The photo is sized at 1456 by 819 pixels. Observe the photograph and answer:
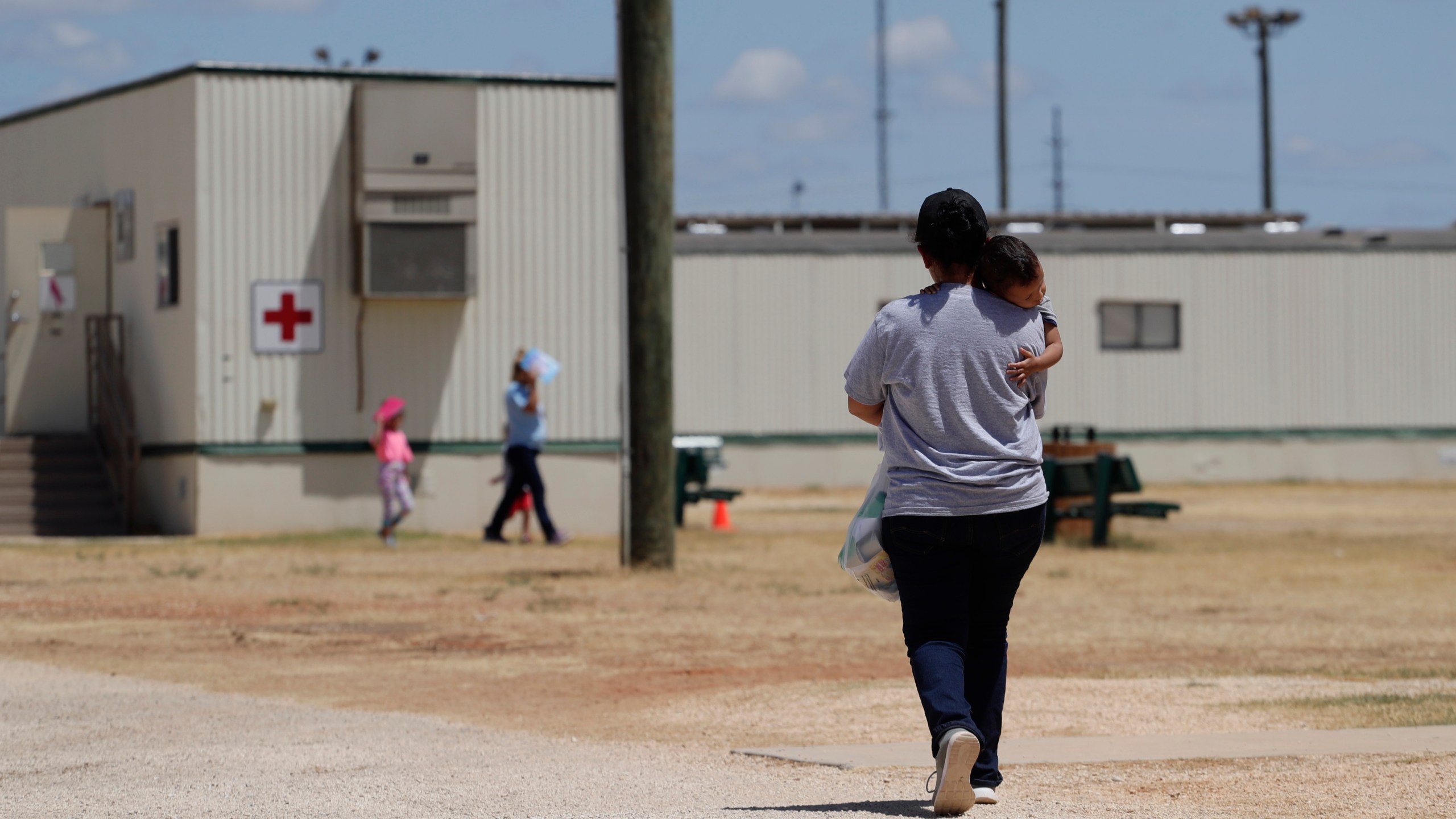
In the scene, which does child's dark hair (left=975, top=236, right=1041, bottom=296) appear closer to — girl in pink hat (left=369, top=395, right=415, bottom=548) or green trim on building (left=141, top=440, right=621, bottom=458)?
girl in pink hat (left=369, top=395, right=415, bottom=548)

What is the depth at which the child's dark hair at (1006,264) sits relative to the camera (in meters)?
5.20

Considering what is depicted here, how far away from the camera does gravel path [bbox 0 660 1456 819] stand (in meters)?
5.36

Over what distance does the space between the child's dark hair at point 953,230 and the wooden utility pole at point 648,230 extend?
887cm

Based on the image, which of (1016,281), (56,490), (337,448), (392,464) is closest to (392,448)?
(392,464)

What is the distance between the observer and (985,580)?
17.4 ft

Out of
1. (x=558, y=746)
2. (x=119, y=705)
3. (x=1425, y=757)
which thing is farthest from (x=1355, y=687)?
(x=119, y=705)

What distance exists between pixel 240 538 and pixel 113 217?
445 centimetres

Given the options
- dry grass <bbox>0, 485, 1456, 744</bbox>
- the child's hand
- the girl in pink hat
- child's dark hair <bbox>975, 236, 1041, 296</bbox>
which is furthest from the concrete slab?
the girl in pink hat

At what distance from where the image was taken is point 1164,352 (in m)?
30.2

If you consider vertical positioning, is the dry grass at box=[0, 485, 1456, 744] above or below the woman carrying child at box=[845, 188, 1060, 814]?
below

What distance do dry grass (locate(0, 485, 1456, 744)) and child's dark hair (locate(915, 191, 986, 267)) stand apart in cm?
237

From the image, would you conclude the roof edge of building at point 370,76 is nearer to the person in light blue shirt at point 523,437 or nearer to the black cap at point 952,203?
the person in light blue shirt at point 523,437

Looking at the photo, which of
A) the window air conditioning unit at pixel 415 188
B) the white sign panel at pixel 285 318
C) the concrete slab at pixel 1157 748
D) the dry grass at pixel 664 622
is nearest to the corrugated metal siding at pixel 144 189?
the white sign panel at pixel 285 318

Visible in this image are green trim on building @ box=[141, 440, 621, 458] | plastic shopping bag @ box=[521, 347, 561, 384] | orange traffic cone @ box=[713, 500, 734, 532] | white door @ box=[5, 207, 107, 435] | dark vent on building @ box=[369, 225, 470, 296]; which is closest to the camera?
plastic shopping bag @ box=[521, 347, 561, 384]
